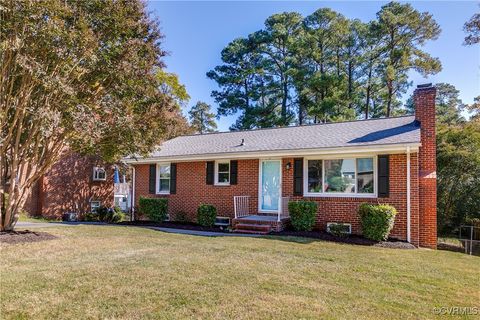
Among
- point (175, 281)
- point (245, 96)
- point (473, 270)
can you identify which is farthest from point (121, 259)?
point (245, 96)

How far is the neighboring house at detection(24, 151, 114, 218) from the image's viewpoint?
16391mm

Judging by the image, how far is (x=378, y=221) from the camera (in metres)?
9.62

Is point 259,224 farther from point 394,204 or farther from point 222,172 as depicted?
point 394,204

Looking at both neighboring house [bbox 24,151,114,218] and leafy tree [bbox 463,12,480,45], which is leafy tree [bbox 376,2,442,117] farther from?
neighboring house [bbox 24,151,114,218]

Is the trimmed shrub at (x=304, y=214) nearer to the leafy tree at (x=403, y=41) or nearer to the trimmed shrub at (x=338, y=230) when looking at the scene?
the trimmed shrub at (x=338, y=230)

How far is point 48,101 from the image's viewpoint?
321 inches

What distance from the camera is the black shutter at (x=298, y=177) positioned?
11828mm

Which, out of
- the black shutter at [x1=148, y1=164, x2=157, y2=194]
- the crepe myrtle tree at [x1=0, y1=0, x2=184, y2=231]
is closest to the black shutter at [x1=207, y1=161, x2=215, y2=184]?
the black shutter at [x1=148, y1=164, x2=157, y2=194]

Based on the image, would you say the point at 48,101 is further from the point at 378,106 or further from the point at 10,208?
the point at 378,106

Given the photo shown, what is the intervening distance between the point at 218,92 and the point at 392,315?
27668 millimetres

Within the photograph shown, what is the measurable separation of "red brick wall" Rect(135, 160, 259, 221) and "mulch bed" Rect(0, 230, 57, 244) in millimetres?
5888

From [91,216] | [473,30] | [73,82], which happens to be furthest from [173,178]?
[473,30]

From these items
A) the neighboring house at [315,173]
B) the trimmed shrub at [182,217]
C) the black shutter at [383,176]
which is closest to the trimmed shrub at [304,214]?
the neighboring house at [315,173]

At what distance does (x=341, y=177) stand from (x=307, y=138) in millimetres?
2083
